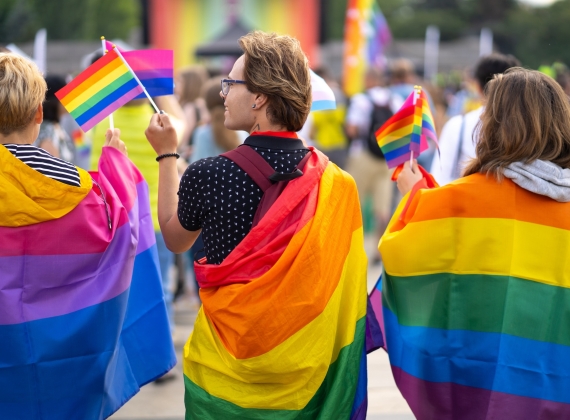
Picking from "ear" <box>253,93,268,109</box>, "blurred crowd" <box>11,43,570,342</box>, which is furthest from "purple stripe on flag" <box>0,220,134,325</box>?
"blurred crowd" <box>11,43,570,342</box>

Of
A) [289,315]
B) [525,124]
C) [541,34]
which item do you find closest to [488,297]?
[525,124]

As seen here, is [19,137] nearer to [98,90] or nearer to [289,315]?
[98,90]

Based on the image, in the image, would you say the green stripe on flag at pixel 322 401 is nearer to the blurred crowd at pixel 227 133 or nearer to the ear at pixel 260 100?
the ear at pixel 260 100

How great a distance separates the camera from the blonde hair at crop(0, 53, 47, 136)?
319 cm

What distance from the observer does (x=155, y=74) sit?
12.1 ft

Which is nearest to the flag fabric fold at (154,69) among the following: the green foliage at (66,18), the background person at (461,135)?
the background person at (461,135)

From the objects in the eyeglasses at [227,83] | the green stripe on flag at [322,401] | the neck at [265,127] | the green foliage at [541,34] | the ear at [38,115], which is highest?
the eyeglasses at [227,83]

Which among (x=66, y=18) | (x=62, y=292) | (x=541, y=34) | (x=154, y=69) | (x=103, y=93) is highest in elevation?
(x=154, y=69)

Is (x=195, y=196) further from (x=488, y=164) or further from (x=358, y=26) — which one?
(x=358, y=26)

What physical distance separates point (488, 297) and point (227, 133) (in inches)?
111

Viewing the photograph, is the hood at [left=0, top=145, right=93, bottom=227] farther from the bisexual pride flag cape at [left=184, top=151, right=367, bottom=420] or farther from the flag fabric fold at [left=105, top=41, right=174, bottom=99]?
the flag fabric fold at [left=105, top=41, right=174, bottom=99]

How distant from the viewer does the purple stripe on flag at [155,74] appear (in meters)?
3.67

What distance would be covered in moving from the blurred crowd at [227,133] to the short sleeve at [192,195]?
4.39 ft

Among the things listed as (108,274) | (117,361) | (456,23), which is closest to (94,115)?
(108,274)
